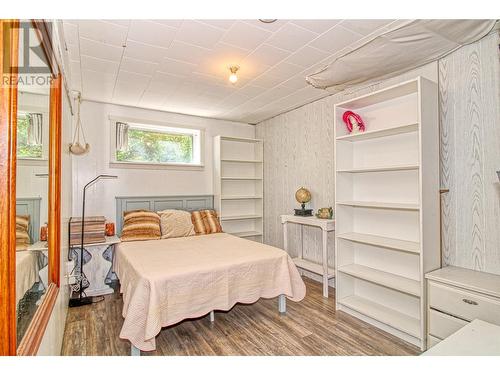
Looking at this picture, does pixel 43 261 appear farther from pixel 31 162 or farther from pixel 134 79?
pixel 134 79

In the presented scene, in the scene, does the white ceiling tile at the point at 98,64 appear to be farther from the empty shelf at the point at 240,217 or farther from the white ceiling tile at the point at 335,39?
the empty shelf at the point at 240,217

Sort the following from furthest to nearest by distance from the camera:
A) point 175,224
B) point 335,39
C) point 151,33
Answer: point 175,224 < point 335,39 < point 151,33

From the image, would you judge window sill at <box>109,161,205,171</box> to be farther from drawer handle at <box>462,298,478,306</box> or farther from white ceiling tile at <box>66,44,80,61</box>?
drawer handle at <box>462,298,478,306</box>

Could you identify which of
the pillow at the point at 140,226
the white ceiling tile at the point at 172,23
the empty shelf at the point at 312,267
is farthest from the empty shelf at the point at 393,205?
the pillow at the point at 140,226

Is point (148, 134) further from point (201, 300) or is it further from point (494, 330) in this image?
point (494, 330)

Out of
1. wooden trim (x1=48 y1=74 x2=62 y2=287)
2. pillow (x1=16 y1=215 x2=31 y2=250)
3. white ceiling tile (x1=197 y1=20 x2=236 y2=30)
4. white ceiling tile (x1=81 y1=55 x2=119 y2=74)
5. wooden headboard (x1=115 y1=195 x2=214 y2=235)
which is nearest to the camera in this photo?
pillow (x1=16 y1=215 x2=31 y2=250)

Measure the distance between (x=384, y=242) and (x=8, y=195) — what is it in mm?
2639

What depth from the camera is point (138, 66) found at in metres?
2.70

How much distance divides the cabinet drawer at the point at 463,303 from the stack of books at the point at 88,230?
3316 mm

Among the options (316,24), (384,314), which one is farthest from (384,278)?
(316,24)

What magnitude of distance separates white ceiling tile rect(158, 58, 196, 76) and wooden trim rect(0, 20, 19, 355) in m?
1.85

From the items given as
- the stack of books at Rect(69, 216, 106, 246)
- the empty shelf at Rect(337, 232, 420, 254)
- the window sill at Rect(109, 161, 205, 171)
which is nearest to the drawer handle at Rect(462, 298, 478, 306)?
the empty shelf at Rect(337, 232, 420, 254)

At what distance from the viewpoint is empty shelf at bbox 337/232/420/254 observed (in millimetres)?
2297

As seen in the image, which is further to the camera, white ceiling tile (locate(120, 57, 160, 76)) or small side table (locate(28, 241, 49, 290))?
white ceiling tile (locate(120, 57, 160, 76))
